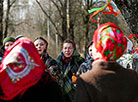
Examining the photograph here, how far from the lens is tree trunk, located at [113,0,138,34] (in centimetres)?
297

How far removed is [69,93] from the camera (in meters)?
4.18

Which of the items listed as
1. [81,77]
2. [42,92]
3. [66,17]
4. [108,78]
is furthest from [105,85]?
[66,17]

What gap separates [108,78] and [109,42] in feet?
1.03

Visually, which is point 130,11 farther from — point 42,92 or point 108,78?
point 42,92

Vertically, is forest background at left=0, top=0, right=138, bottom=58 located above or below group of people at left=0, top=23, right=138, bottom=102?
above

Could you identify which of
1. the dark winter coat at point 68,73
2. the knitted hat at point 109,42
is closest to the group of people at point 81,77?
the knitted hat at point 109,42

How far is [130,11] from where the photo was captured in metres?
3.02

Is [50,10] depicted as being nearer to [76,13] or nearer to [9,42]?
[76,13]

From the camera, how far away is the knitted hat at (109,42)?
65.4 inches

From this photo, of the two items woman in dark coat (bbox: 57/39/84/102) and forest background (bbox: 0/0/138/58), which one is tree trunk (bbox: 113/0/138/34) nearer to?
forest background (bbox: 0/0/138/58)

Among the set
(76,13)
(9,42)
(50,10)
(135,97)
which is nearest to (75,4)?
(76,13)

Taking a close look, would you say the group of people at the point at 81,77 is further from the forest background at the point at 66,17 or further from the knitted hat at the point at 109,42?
the forest background at the point at 66,17

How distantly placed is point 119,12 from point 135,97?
1.88 metres

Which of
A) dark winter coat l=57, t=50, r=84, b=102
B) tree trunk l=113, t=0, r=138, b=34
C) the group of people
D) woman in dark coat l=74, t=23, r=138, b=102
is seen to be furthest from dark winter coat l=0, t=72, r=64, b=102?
dark winter coat l=57, t=50, r=84, b=102
